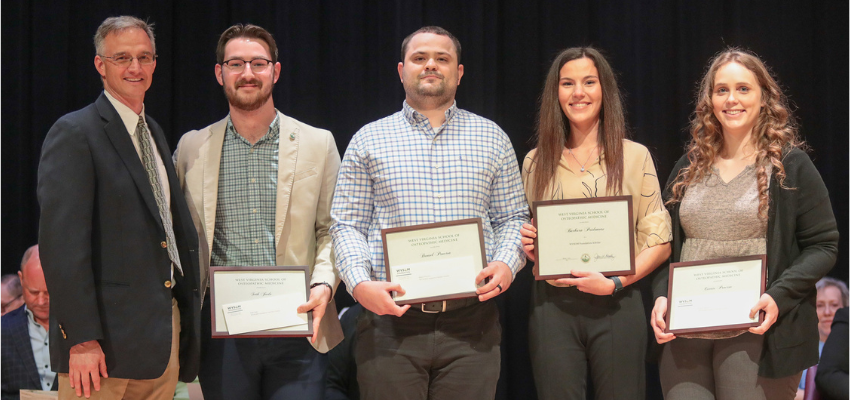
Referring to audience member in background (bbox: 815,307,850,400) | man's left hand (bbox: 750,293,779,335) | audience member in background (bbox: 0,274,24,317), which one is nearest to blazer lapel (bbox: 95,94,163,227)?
man's left hand (bbox: 750,293,779,335)

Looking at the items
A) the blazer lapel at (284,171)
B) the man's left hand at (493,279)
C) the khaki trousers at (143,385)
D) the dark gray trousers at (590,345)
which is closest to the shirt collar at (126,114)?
the blazer lapel at (284,171)

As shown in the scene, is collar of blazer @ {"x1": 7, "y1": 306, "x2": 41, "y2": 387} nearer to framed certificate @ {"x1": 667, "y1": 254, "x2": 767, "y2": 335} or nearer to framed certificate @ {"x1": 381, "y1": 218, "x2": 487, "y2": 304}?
framed certificate @ {"x1": 381, "y1": 218, "x2": 487, "y2": 304}

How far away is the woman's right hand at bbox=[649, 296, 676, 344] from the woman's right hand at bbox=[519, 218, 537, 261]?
0.47 meters

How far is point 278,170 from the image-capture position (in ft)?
8.70

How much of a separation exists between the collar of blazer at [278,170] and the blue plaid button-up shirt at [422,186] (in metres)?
0.19

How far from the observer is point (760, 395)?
235cm

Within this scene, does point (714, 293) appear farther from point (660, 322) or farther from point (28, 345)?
point (28, 345)

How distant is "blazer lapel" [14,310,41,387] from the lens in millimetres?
3445

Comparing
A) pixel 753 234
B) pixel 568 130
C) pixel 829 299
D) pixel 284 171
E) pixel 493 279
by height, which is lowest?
pixel 829 299

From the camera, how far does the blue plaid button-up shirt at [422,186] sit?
8.23 ft

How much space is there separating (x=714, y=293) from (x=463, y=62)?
2157mm

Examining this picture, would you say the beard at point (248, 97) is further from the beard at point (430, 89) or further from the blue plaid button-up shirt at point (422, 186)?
the beard at point (430, 89)

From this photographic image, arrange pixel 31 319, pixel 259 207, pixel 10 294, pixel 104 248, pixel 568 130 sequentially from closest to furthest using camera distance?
1. pixel 104 248
2. pixel 259 207
3. pixel 568 130
4. pixel 31 319
5. pixel 10 294

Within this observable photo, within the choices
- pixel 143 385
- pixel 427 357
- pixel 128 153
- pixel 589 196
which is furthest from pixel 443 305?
pixel 128 153
